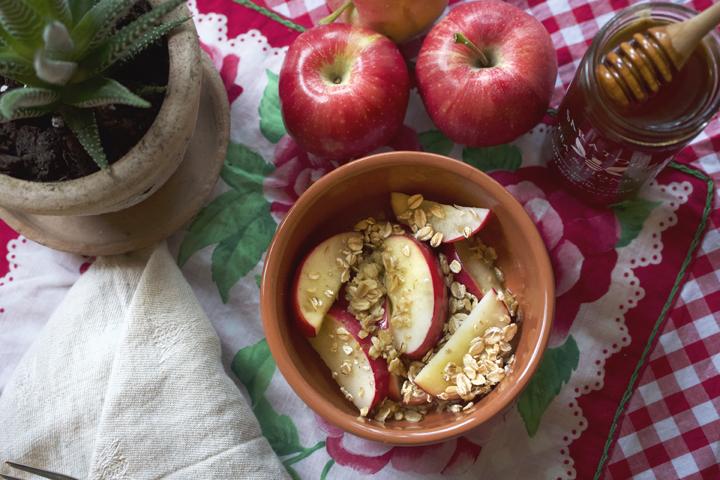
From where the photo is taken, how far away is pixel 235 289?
833 mm

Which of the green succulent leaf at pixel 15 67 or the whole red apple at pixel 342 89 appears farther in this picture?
the whole red apple at pixel 342 89

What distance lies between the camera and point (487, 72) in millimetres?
729

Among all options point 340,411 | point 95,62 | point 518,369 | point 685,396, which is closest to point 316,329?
point 340,411

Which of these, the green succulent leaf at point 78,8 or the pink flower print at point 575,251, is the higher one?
the green succulent leaf at point 78,8

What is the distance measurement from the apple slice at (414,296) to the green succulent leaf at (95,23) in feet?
1.18

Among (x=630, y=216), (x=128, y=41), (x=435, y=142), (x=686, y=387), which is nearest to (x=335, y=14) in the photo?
(x=435, y=142)

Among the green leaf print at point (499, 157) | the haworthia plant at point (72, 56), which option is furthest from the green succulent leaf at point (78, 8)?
the green leaf print at point (499, 157)

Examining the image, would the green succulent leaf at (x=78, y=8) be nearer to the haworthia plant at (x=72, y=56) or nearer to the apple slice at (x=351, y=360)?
the haworthia plant at (x=72, y=56)

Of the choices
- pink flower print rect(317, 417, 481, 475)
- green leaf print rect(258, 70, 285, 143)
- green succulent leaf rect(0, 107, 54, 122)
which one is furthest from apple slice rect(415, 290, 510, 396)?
green succulent leaf rect(0, 107, 54, 122)

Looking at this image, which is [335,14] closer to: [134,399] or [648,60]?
[648,60]

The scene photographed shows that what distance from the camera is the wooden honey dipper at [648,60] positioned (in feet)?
1.97

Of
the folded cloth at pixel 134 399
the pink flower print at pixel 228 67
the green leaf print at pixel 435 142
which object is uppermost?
the pink flower print at pixel 228 67

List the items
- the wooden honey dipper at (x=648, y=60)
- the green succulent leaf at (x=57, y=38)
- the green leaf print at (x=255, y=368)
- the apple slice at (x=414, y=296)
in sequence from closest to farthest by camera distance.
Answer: the green succulent leaf at (x=57, y=38) → the wooden honey dipper at (x=648, y=60) → the apple slice at (x=414, y=296) → the green leaf print at (x=255, y=368)

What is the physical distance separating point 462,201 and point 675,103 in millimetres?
236
